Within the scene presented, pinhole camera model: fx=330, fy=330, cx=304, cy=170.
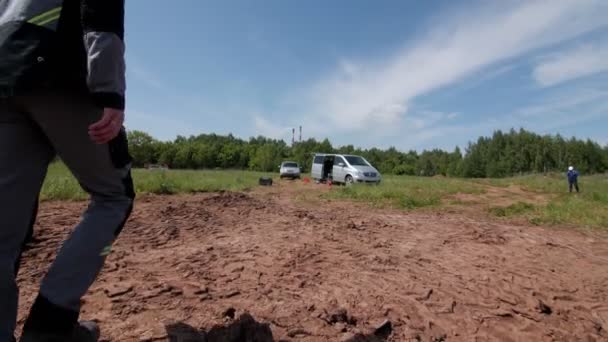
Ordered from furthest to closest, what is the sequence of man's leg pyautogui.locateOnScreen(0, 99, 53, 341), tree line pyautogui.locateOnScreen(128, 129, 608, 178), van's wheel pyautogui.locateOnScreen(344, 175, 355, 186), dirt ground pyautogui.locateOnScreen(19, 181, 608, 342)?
tree line pyautogui.locateOnScreen(128, 129, 608, 178)
van's wheel pyautogui.locateOnScreen(344, 175, 355, 186)
dirt ground pyautogui.locateOnScreen(19, 181, 608, 342)
man's leg pyautogui.locateOnScreen(0, 99, 53, 341)

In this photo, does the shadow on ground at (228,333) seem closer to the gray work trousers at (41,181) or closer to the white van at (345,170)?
the gray work trousers at (41,181)

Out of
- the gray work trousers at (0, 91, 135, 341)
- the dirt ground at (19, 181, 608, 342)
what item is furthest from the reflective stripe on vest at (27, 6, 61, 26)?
the dirt ground at (19, 181, 608, 342)

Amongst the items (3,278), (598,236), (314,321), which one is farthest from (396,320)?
(598,236)

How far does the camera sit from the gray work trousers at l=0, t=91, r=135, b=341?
1.16 m

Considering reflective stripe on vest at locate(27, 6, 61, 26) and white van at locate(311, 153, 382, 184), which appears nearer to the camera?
reflective stripe on vest at locate(27, 6, 61, 26)

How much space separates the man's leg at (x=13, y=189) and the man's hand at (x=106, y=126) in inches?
9.0

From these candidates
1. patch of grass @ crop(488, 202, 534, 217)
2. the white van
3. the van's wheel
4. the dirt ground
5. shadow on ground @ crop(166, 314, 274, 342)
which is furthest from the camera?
the van's wheel

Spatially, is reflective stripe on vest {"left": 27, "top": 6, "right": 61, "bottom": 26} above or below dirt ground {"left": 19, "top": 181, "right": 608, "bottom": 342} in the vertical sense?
above

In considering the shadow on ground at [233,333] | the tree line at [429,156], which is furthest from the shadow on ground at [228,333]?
the tree line at [429,156]

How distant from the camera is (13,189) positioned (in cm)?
116

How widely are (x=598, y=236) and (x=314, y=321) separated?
543 centimetres

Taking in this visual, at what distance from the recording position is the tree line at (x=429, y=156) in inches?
2574

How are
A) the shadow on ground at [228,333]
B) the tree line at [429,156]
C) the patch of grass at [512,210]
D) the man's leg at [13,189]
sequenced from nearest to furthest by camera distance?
the man's leg at [13,189] → the shadow on ground at [228,333] → the patch of grass at [512,210] → the tree line at [429,156]

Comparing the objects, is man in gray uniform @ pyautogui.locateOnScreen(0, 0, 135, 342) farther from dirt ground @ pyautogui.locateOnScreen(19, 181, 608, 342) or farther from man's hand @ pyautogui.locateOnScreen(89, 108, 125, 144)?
dirt ground @ pyautogui.locateOnScreen(19, 181, 608, 342)
